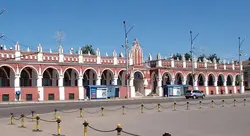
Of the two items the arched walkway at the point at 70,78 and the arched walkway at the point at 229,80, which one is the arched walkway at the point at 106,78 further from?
the arched walkway at the point at 229,80

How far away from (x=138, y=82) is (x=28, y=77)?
23.1 metres

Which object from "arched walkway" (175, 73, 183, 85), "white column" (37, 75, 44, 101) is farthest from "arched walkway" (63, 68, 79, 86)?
"arched walkway" (175, 73, 183, 85)

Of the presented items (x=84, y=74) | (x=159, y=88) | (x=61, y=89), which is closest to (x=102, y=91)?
(x=84, y=74)

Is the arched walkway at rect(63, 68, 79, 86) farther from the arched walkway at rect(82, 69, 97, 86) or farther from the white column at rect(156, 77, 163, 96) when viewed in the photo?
the white column at rect(156, 77, 163, 96)

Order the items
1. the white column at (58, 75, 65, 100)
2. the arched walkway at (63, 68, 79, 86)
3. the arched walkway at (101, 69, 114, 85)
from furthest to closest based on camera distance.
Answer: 1. the arched walkway at (101, 69, 114, 85)
2. the arched walkway at (63, 68, 79, 86)
3. the white column at (58, 75, 65, 100)

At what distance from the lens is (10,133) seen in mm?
16125

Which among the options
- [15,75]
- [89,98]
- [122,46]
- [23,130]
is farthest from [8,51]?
[23,130]

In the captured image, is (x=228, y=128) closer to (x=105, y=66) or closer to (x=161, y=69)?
(x=105, y=66)

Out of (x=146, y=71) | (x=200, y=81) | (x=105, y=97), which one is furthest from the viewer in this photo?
(x=200, y=81)

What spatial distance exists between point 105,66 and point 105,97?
18.3ft

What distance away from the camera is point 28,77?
5272 cm

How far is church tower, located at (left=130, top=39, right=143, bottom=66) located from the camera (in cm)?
6525

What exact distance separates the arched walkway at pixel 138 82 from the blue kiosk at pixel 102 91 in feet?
25.3

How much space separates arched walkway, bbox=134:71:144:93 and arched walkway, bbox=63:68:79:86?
1375 centimetres
